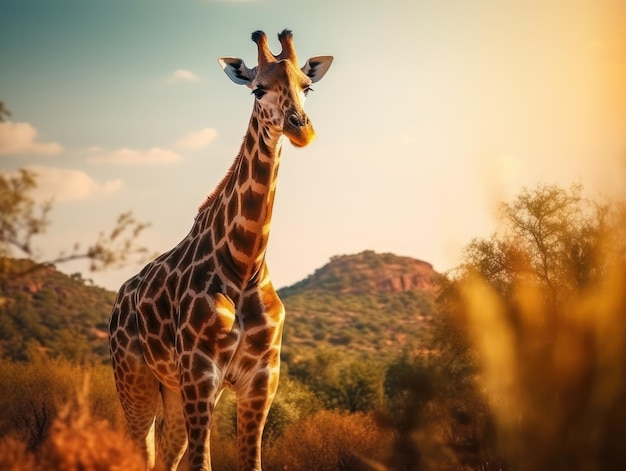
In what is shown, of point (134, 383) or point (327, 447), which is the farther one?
point (327, 447)

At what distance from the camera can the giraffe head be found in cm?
751

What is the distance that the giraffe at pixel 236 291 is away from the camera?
7828 millimetres

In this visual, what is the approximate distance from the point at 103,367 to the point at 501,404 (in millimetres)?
18550

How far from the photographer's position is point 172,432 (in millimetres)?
9805

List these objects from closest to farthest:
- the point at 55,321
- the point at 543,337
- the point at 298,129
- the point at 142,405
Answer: the point at 298,129, the point at 142,405, the point at 543,337, the point at 55,321

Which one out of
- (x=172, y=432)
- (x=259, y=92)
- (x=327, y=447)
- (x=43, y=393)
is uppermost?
(x=259, y=92)

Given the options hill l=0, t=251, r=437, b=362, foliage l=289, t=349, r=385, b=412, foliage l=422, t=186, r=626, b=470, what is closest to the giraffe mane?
hill l=0, t=251, r=437, b=362

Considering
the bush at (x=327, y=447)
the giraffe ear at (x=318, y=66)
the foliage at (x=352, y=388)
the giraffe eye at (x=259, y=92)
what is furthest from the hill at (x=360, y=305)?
the giraffe eye at (x=259, y=92)

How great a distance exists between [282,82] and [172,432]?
4.41 meters

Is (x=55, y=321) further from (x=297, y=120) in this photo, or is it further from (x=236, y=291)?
(x=297, y=120)

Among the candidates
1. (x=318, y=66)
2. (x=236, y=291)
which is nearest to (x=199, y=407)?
(x=236, y=291)

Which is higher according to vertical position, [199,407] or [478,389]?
[478,389]

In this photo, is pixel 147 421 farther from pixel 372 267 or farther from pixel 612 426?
pixel 372 267

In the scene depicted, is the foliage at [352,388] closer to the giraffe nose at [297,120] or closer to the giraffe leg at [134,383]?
the giraffe leg at [134,383]
